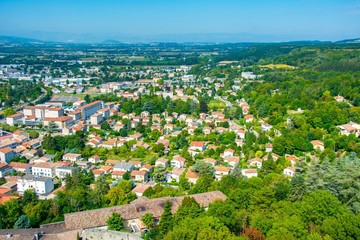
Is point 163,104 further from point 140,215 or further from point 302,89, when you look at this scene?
point 140,215

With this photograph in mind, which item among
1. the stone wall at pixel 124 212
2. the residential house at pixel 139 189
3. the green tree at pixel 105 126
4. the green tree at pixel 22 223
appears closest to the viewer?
the stone wall at pixel 124 212

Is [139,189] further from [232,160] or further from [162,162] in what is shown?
[232,160]

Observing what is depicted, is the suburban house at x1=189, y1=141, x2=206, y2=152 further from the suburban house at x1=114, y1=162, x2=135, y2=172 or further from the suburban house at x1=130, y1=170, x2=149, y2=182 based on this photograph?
the suburban house at x1=130, y1=170, x2=149, y2=182

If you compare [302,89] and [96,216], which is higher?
[302,89]

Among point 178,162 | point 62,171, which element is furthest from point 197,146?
point 62,171

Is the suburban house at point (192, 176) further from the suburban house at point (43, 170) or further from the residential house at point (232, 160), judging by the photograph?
the suburban house at point (43, 170)

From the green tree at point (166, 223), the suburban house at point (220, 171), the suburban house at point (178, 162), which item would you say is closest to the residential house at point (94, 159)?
the suburban house at point (178, 162)

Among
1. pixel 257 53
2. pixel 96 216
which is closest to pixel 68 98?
pixel 96 216

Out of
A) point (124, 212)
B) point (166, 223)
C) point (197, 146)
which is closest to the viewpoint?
point (166, 223)
